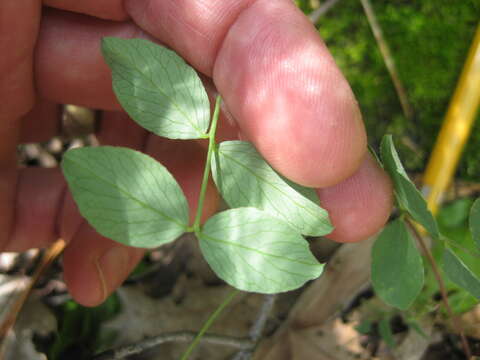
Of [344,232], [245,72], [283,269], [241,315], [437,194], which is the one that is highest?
[245,72]

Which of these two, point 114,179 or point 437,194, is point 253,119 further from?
point 437,194

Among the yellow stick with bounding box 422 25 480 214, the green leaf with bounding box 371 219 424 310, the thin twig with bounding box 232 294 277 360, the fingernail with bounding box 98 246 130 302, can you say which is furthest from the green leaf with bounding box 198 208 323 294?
the yellow stick with bounding box 422 25 480 214

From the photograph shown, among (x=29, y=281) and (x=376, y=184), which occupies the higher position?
(x=376, y=184)

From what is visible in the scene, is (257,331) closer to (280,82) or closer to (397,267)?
(397,267)

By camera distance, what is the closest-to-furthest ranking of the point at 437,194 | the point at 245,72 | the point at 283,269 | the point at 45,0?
1. the point at 283,269
2. the point at 245,72
3. the point at 45,0
4. the point at 437,194

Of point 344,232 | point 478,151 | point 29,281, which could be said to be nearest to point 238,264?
point 344,232

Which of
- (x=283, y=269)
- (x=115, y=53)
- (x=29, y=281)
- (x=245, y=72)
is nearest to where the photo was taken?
(x=283, y=269)
